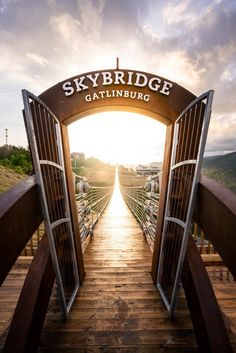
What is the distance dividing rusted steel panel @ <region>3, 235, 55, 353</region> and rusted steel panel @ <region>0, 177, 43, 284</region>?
0.45 metres

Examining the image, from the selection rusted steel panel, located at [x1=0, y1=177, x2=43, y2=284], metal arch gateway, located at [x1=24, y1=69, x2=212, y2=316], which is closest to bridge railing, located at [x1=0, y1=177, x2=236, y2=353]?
rusted steel panel, located at [x1=0, y1=177, x2=43, y2=284]

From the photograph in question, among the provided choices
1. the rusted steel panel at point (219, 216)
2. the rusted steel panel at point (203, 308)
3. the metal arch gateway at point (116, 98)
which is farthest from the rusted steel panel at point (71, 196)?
the rusted steel panel at point (219, 216)

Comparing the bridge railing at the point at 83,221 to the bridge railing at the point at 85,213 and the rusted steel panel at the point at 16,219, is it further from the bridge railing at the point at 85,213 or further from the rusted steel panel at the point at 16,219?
the rusted steel panel at the point at 16,219

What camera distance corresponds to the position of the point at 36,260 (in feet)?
6.57

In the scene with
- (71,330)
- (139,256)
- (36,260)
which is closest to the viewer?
(36,260)

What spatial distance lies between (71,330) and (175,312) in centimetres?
125

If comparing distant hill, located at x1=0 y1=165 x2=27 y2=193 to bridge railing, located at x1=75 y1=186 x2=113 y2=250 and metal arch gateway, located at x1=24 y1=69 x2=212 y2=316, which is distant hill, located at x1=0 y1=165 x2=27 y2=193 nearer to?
bridge railing, located at x1=75 y1=186 x2=113 y2=250

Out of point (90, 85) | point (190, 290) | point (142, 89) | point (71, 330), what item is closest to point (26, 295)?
point (71, 330)

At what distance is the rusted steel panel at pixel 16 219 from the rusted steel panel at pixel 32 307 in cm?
45

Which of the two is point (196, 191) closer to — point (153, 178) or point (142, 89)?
point (142, 89)

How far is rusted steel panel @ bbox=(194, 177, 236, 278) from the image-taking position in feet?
4.79

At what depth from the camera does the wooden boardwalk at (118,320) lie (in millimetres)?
1982

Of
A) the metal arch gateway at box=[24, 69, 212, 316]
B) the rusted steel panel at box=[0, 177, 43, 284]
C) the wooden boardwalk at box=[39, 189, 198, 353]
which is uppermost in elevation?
the metal arch gateway at box=[24, 69, 212, 316]

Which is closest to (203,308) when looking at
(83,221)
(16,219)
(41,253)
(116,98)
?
(41,253)
